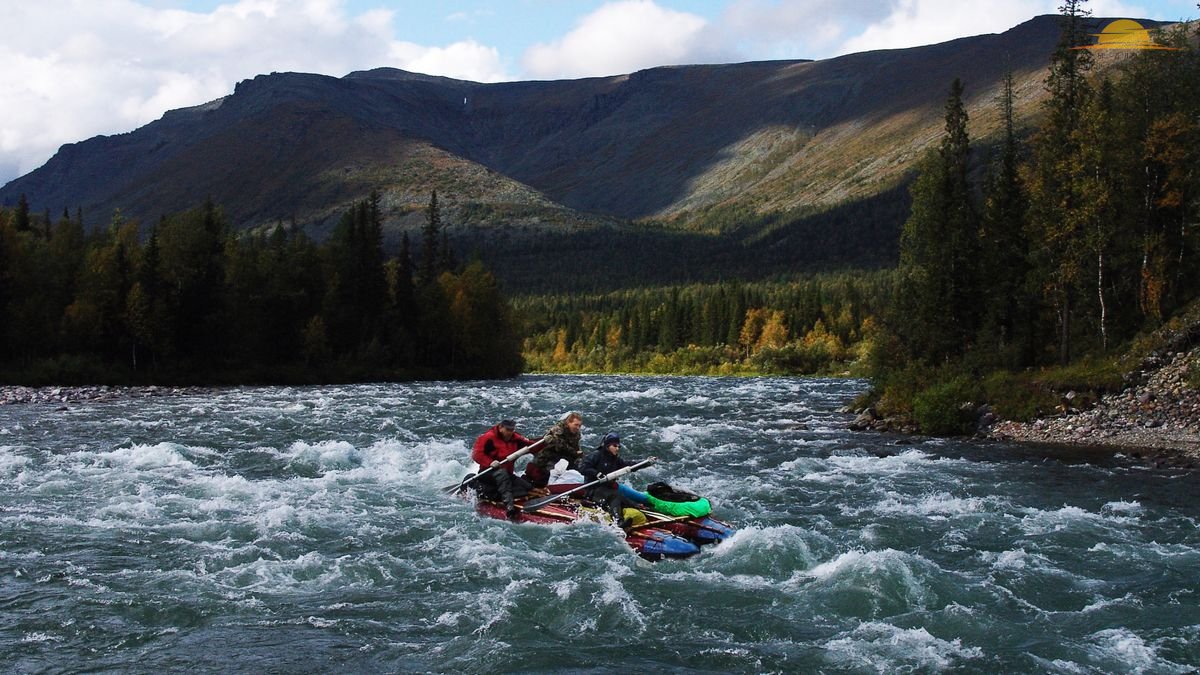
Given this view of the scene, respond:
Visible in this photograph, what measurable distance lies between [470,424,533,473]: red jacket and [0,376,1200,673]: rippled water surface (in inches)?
52.1

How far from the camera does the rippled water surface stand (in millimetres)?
12984

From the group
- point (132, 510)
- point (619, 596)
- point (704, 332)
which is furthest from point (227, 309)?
point (704, 332)

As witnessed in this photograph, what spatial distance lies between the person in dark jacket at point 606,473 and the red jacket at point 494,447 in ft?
6.38

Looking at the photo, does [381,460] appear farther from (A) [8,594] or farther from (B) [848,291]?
(B) [848,291]

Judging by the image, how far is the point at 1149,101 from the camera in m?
42.1

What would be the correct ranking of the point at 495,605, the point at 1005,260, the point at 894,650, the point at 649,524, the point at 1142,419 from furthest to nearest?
the point at 1005,260
the point at 1142,419
the point at 649,524
the point at 495,605
the point at 894,650

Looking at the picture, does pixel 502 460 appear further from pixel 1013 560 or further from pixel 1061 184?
pixel 1061 184

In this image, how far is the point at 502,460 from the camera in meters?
22.4

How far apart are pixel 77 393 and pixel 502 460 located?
146 ft

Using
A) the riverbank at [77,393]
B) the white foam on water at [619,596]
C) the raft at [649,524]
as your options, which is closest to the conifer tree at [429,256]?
the riverbank at [77,393]

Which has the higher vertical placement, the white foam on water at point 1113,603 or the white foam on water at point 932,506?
the white foam on water at point 1113,603

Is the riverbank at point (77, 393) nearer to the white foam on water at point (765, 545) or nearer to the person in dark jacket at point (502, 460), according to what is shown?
the person in dark jacket at point (502, 460)

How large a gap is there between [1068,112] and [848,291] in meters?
137

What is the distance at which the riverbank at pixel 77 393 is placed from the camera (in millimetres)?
52125
